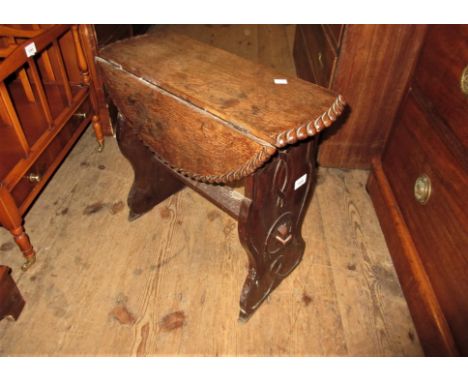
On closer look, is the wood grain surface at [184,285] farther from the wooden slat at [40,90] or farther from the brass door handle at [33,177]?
the wooden slat at [40,90]

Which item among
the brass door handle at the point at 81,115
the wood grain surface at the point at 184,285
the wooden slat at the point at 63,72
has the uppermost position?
the wooden slat at the point at 63,72

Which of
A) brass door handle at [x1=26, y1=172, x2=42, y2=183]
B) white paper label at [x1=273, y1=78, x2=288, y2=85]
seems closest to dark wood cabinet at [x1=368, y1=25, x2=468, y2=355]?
white paper label at [x1=273, y1=78, x2=288, y2=85]

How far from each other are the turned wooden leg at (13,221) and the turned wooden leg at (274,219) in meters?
1.01

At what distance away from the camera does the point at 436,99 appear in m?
1.50

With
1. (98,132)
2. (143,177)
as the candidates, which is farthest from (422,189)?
(98,132)

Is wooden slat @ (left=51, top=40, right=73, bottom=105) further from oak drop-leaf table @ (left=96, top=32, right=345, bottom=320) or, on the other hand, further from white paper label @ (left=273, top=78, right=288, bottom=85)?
white paper label @ (left=273, top=78, right=288, bottom=85)

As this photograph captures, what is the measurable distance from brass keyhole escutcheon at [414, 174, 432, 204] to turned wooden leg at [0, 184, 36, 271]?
5.92 feet

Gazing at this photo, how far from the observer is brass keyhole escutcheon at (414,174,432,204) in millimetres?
1497

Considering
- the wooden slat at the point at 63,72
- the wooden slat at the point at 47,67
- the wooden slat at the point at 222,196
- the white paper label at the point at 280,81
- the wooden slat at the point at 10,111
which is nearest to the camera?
the white paper label at the point at 280,81

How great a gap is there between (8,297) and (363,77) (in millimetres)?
2098

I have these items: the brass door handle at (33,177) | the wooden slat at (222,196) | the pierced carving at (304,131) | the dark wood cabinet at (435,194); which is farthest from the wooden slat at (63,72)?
the dark wood cabinet at (435,194)

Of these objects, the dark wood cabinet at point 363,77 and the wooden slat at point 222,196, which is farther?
the dark wood cabinet at point 363,77

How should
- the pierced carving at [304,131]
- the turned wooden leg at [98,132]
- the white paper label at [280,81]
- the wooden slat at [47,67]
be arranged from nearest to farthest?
the pierced carving at [304,131]
the white paper label at [280,81]
the wooden slat at [47,67]
the turned wooden leg at [98,132]

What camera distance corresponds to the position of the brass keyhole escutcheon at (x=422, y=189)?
4.91 ft
